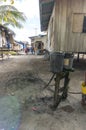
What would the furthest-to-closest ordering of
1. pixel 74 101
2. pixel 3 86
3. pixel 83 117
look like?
pixel 3 86 → pixel 74 101 → pixel 83 117

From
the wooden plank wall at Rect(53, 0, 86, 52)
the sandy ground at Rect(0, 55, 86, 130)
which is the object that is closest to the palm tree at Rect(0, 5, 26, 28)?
the wooden plank wall at Rect(53, 0, 86, 52)

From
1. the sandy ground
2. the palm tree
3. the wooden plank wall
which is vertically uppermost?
the palm tree

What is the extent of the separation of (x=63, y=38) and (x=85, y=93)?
5.03 meters

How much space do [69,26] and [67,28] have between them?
6.1 inches

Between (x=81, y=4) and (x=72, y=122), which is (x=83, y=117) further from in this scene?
(x=81, y=4)

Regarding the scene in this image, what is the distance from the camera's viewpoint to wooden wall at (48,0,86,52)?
8.33 meters

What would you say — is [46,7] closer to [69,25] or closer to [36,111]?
[69,25]

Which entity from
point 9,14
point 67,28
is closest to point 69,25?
point 67,28

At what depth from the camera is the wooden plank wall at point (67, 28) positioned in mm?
8320

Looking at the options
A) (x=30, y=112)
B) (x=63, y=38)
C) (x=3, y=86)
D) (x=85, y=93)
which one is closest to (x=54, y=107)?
(x=30, y=112)

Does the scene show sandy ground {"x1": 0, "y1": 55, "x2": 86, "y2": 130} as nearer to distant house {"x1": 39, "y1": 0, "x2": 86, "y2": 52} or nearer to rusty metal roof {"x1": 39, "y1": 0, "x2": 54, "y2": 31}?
distant house {"x1": 39, "y1": 0, "x2": 86, "y2": 52}

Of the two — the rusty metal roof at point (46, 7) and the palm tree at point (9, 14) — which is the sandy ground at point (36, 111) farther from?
the palm tree at point (9, 14)

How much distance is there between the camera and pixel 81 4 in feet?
27.1

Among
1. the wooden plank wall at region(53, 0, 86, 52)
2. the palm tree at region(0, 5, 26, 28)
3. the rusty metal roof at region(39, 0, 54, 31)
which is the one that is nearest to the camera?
the wooden plank wall at region(53, 0, 86, 52)
